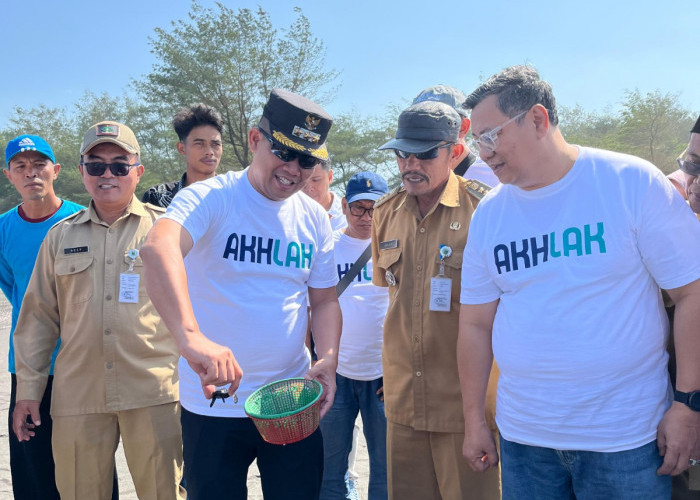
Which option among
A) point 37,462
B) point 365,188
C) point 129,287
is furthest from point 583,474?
point 37,462

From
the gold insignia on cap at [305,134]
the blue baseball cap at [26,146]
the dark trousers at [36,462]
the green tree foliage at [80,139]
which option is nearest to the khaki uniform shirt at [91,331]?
the dark trousers at [36,462]

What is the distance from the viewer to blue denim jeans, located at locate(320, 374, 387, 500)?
3850 millimetres

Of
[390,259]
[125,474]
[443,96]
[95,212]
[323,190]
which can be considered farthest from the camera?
[323,190]

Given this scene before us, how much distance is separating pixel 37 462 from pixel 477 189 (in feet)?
9.87

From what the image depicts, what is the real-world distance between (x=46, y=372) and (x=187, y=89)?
28.0 meters

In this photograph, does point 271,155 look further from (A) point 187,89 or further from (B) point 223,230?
(A) point 187,89

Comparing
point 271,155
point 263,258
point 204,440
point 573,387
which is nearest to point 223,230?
point 263,258

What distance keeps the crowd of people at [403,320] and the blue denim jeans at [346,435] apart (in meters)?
0.01

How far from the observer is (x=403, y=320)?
9.88 feet

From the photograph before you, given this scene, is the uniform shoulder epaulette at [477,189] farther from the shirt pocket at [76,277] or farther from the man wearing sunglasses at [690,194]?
the shirt pocket at [76,277]

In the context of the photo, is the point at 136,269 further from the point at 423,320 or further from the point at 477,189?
the point at 477,189

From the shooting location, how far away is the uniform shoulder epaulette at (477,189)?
119 inches

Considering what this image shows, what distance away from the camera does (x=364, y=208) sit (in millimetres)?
4223

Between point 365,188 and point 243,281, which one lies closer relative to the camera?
point 243,281
